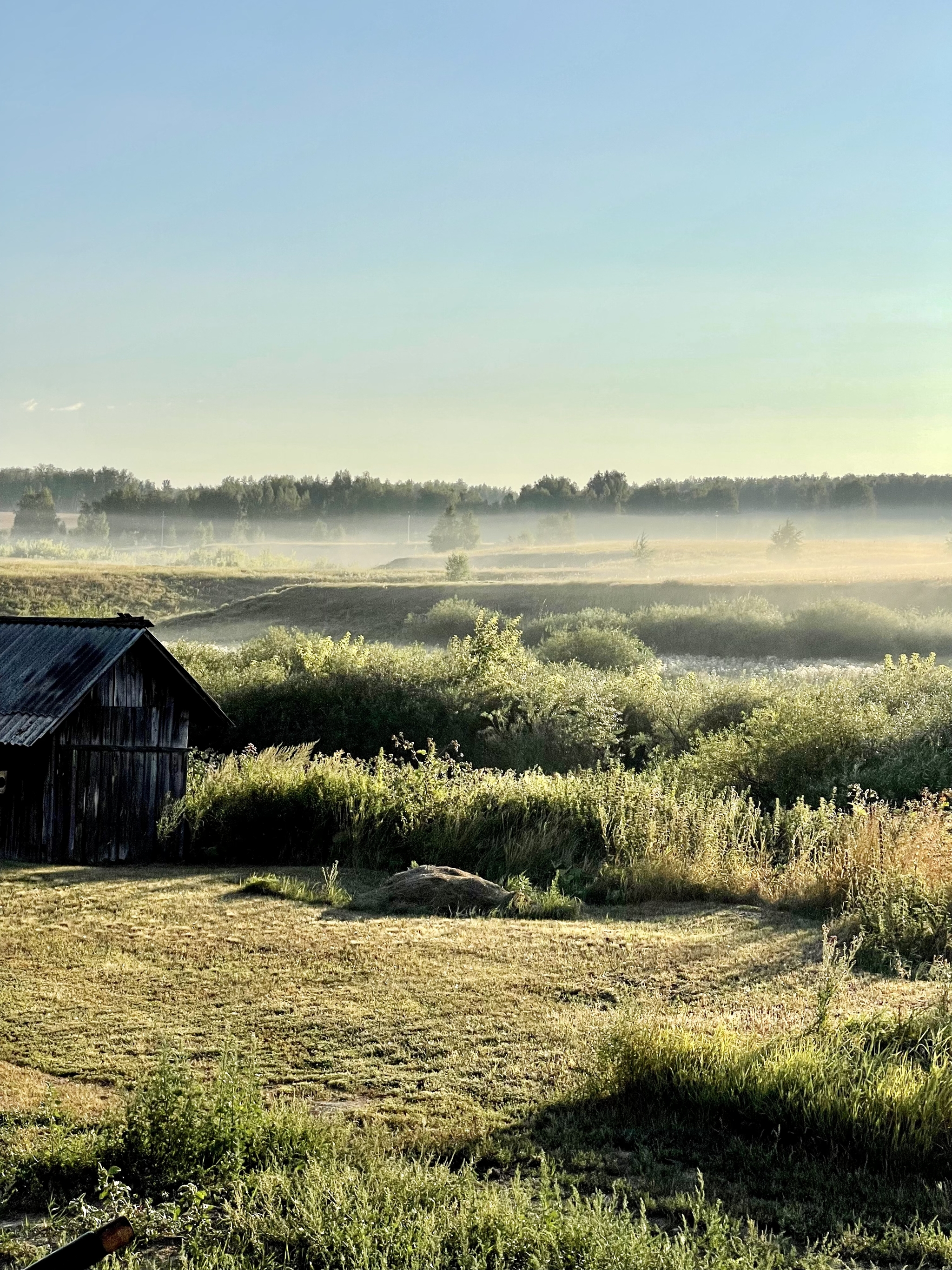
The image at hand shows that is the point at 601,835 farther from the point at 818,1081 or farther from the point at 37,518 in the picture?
the point at 37,518

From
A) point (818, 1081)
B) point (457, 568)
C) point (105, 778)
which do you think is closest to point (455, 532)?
point (457, 568)

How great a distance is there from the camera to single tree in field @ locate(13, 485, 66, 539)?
148 meters

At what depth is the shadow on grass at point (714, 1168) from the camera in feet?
18.8

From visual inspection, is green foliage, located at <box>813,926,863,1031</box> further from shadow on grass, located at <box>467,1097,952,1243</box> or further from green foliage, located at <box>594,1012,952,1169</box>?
shadow on grass, located at <box>467,1097,952,1243</box>

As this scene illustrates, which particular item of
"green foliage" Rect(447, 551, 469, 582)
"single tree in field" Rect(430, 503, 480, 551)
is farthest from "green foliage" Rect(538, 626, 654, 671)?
"single tree in field" Rect(430, 503, 480, 551)

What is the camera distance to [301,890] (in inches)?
501

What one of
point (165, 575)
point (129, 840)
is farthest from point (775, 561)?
point (129, 840)

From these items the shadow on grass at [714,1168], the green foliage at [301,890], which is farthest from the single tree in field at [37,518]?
the shadow on grass at [714,1168]

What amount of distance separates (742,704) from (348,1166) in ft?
62.6

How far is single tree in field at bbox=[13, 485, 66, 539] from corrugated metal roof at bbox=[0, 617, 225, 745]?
447 ft

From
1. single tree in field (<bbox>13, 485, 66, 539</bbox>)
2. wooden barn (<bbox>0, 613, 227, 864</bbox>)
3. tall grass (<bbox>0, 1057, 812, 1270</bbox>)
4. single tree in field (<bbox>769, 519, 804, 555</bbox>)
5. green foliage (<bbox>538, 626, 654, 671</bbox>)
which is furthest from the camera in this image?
single tree in field (<bbox>13, 485, 66, 539</bbox>)

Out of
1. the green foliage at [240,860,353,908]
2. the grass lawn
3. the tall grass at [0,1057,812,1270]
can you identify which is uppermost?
the tall grass at [0,1057,812,1270]

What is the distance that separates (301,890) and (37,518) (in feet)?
480

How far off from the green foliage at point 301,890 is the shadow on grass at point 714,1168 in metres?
5.80
